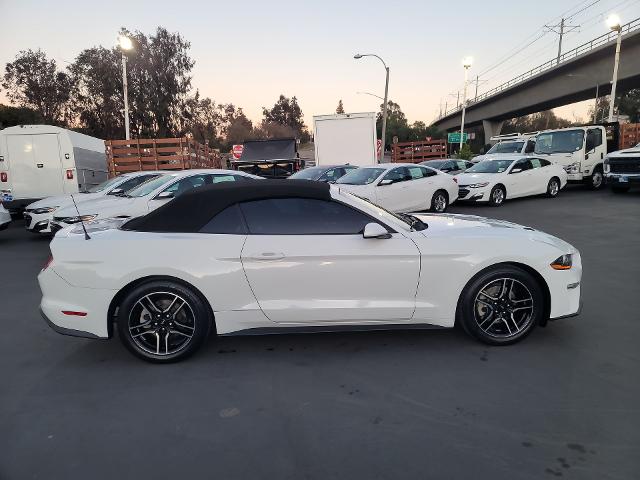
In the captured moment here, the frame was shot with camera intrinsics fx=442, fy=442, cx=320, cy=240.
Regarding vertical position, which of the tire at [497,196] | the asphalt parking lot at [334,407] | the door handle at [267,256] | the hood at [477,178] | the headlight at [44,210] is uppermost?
the door handle at [267,256]

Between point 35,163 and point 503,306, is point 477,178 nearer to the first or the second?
point 503,306

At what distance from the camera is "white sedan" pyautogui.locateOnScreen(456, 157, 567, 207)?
13.7 m

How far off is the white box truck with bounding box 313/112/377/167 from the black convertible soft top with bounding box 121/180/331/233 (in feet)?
43.6

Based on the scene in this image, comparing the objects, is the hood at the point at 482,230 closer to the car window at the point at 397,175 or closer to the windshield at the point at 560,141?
the car window at the point at 397,175

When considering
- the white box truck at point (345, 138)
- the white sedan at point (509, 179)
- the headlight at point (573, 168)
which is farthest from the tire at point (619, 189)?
the white box truck at point (345, 138)

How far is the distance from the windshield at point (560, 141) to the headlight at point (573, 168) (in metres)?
0.52

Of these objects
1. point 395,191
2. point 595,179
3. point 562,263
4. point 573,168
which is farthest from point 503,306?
point 595,179

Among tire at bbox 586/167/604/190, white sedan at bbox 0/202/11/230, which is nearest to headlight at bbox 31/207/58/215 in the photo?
white sedan at bbox 0/202/11/230

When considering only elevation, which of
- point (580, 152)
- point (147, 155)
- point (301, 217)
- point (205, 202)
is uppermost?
point (147, 155)

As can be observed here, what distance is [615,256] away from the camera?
694 centimetres

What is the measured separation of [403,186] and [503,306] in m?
8.28

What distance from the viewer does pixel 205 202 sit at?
374 centimetres

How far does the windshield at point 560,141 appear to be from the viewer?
54.1 feet

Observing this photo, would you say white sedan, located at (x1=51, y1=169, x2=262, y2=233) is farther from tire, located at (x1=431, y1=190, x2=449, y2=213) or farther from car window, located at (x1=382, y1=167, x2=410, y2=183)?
tire, located at (x1=431, y1=190, x2=449, y2=213)
